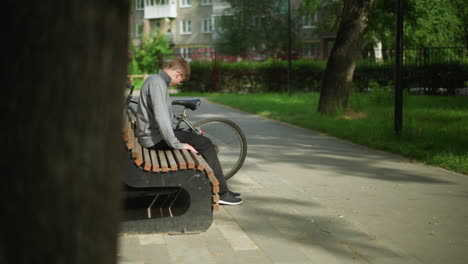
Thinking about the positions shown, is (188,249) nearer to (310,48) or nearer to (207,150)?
(207,150)

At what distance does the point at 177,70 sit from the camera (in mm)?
5777

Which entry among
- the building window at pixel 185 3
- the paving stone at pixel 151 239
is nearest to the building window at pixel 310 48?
the building window at pixel 185 3

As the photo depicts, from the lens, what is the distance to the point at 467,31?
4900cm

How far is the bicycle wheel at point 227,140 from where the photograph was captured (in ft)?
22.5

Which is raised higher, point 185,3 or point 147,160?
point 185,3

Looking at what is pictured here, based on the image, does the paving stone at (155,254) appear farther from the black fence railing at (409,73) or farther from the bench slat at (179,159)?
the black fence railing at (409,73)

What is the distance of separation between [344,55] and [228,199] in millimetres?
10768

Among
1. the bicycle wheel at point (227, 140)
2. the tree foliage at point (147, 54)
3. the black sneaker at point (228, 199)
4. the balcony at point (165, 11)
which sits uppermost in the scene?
the balcony at point (165, 11)

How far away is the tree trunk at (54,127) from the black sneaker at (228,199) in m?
4.30

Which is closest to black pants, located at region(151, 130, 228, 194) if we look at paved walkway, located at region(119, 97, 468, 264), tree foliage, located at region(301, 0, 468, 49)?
paved walkway, located at region(119, 97, 468, 264)

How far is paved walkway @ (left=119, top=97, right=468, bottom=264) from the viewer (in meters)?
4.38

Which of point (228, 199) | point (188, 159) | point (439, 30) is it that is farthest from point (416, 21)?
point (439, 30)

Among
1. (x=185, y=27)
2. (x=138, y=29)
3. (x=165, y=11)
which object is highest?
(x=165, y=11)

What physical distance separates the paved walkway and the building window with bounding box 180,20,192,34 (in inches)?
2623
